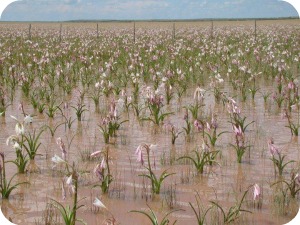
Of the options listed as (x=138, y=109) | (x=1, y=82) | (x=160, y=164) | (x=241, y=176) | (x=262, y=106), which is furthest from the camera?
(x=1, y=82)

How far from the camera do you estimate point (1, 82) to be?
11.6 m

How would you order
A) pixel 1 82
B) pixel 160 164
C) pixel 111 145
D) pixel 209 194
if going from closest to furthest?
pixel 209 194 < pixel 160 164 < pixel 111 145 < pixel 1 82

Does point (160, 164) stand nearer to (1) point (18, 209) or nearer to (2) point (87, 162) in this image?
(2) point (87, 162)

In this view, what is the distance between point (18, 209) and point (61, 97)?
629 centimetres

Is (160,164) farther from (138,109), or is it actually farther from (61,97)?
(61,97)

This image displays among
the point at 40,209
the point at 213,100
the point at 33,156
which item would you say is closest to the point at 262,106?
the point at 213,100

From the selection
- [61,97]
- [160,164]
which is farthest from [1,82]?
[160,164]

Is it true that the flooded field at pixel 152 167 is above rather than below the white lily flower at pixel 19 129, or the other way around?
below

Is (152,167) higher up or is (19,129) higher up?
(19,129)

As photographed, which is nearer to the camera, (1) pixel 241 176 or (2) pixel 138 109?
(1) pixel 241 176

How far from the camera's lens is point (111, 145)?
676 centimetres

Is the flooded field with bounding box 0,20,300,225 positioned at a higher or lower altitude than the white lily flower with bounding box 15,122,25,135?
lower

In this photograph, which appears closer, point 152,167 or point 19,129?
point 19,129

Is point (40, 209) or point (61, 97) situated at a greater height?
point (61, 97)
